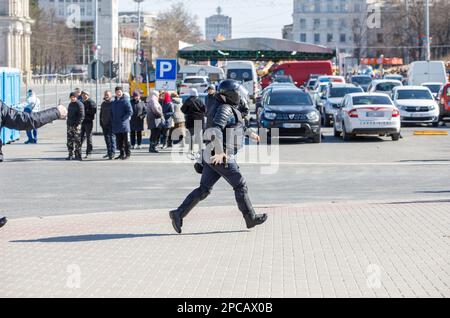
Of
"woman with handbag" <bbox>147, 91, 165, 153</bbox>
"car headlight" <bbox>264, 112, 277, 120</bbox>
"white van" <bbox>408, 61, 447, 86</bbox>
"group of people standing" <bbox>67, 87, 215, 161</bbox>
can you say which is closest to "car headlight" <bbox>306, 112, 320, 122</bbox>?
Answer: "car headlight" <bbox>264, 112, 277, 120</bbox>

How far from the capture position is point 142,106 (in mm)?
28500

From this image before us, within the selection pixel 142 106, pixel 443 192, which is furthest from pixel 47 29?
pixel 443 192

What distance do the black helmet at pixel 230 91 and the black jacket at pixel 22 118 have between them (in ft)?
6.45

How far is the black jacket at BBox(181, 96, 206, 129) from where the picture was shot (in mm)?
25406

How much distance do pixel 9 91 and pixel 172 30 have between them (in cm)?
11162

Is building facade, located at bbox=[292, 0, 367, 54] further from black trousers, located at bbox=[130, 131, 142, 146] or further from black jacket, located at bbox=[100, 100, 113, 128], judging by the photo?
black jacket, located at bbox=[100, 100, 113, 128]

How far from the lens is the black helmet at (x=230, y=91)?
480 inches

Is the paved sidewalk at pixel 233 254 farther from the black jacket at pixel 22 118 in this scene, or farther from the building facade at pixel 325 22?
the building facade at pixel 325 22

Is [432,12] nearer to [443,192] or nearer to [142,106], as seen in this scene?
[142,106]

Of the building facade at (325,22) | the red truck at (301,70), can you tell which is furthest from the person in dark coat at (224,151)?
the building facade at (325,22)

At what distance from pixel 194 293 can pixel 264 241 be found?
10.3ft

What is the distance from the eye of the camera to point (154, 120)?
93.2 ft

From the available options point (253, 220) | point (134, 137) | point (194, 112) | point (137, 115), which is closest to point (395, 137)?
point (134, 137)

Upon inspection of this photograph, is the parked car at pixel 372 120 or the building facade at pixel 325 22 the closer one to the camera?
the parked car at pixel 372 120
